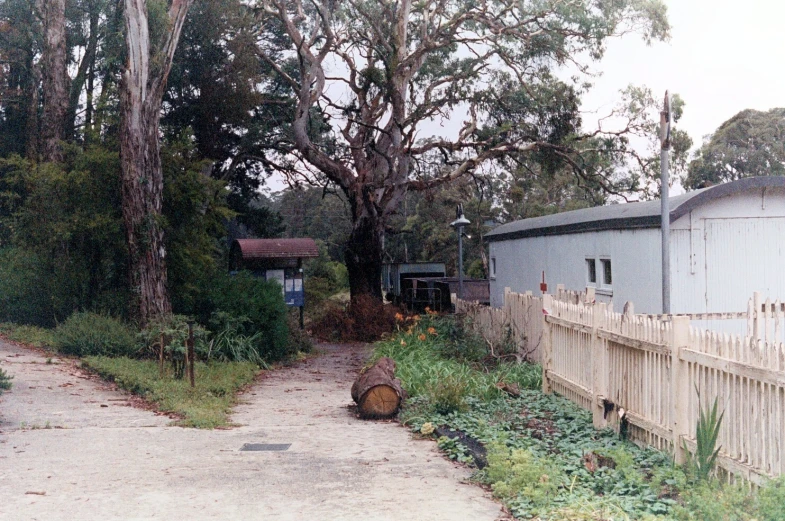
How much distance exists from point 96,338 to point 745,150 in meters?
40.9

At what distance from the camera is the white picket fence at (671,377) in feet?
20.0

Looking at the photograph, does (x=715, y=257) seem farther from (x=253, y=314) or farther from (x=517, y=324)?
(x=253, y=314)

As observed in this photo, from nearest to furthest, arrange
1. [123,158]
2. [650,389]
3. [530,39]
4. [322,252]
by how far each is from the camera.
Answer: [650,389] < [123,158] < [530,39] < [322,252]

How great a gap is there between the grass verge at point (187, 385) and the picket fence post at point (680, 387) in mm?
5528

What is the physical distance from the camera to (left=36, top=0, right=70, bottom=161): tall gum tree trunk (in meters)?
22.9

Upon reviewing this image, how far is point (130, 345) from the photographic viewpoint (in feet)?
52.9

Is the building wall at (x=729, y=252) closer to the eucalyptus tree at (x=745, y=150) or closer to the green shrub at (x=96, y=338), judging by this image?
the green shrub at (x=96, y=338)

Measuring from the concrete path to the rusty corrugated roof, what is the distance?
11.5 m

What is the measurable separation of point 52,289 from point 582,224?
12089 millimetres

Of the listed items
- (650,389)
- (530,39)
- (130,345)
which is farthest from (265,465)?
(530,39)

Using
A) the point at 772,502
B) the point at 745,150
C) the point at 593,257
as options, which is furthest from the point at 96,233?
the point at 745,150

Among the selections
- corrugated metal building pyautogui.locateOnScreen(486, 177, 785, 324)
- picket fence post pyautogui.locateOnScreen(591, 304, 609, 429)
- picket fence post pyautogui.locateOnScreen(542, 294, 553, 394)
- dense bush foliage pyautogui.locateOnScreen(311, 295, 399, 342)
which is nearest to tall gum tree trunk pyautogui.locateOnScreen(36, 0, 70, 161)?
dense bush foliage pyautogui.locateOnScreen(311, 295, 399, 342)

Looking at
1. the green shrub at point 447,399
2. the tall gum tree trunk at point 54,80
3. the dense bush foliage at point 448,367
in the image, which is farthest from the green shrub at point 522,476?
the tall gum tree trunk at point 54,80

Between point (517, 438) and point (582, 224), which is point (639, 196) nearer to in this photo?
point (582, 224)
